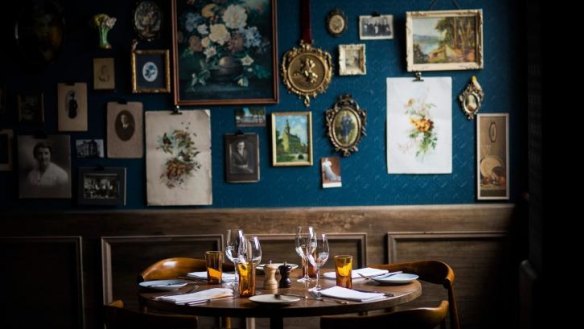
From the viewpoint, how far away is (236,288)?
3.60m

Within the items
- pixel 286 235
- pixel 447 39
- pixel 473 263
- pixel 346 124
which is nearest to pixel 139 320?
pixel 286 235

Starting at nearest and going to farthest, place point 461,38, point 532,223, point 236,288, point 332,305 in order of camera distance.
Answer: point 532,223
point 332,305
point 236,288
point 461,38

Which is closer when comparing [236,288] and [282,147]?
[236,288]

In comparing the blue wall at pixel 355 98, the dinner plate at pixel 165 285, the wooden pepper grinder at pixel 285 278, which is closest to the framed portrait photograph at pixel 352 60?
the blue wall at pixel 355 98

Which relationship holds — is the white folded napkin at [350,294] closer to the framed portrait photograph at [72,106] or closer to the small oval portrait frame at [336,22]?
the small oval portrait frame at [336,22]

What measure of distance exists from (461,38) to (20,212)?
2.97 m

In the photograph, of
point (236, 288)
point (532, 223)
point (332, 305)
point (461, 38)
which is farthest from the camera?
point (461, 38)

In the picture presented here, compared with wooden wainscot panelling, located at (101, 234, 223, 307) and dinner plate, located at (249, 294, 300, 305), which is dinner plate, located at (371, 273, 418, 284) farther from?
wooden wainscot panelling, located at (101, 234, 223, 307)

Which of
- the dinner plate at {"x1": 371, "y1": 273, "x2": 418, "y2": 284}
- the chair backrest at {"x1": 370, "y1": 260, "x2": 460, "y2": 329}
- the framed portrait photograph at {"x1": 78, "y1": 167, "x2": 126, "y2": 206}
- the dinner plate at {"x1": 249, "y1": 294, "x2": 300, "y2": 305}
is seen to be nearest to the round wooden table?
the dinner plate at {"x1": 249, "y1": 294, "x2": 300, "y2": 305}

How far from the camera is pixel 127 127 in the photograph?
5230 mm

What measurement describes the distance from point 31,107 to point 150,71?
81 cm

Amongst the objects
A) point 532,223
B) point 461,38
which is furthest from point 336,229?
point 532,223

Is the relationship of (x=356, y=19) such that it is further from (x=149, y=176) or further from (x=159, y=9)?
(x=149, y=176)

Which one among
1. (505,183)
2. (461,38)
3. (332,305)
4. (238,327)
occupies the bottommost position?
(238,327)
